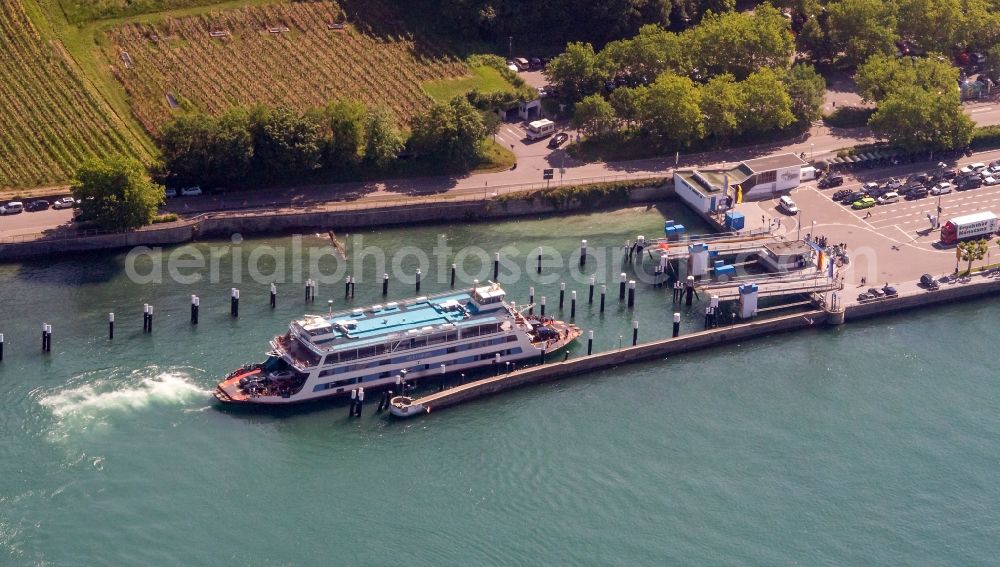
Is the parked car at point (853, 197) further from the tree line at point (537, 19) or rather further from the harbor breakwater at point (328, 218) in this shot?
the tree line at point (537, 19)

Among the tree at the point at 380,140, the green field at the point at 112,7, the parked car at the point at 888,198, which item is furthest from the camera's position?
the green field at the point at 112,7

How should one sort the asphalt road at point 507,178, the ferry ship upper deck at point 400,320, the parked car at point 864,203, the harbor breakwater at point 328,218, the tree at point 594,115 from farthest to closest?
1. the tree at point 594,115
2. the parked car at point 864,203
3. the asphalt road at point 507,178
4. the harbor breakwater at point 328,218
5. the ferry ship upper deck at point 400,320

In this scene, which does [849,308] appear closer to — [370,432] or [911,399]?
[911,399]

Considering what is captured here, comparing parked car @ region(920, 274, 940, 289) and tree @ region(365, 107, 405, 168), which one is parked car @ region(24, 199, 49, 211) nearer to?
tree @ region(365, 107, 405, 168)

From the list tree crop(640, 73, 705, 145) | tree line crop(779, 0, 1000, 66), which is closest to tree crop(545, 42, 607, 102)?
tree crop(640, 73, 705, 145)

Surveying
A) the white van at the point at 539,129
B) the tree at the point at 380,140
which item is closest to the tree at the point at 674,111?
the white van at the point at 539,129
